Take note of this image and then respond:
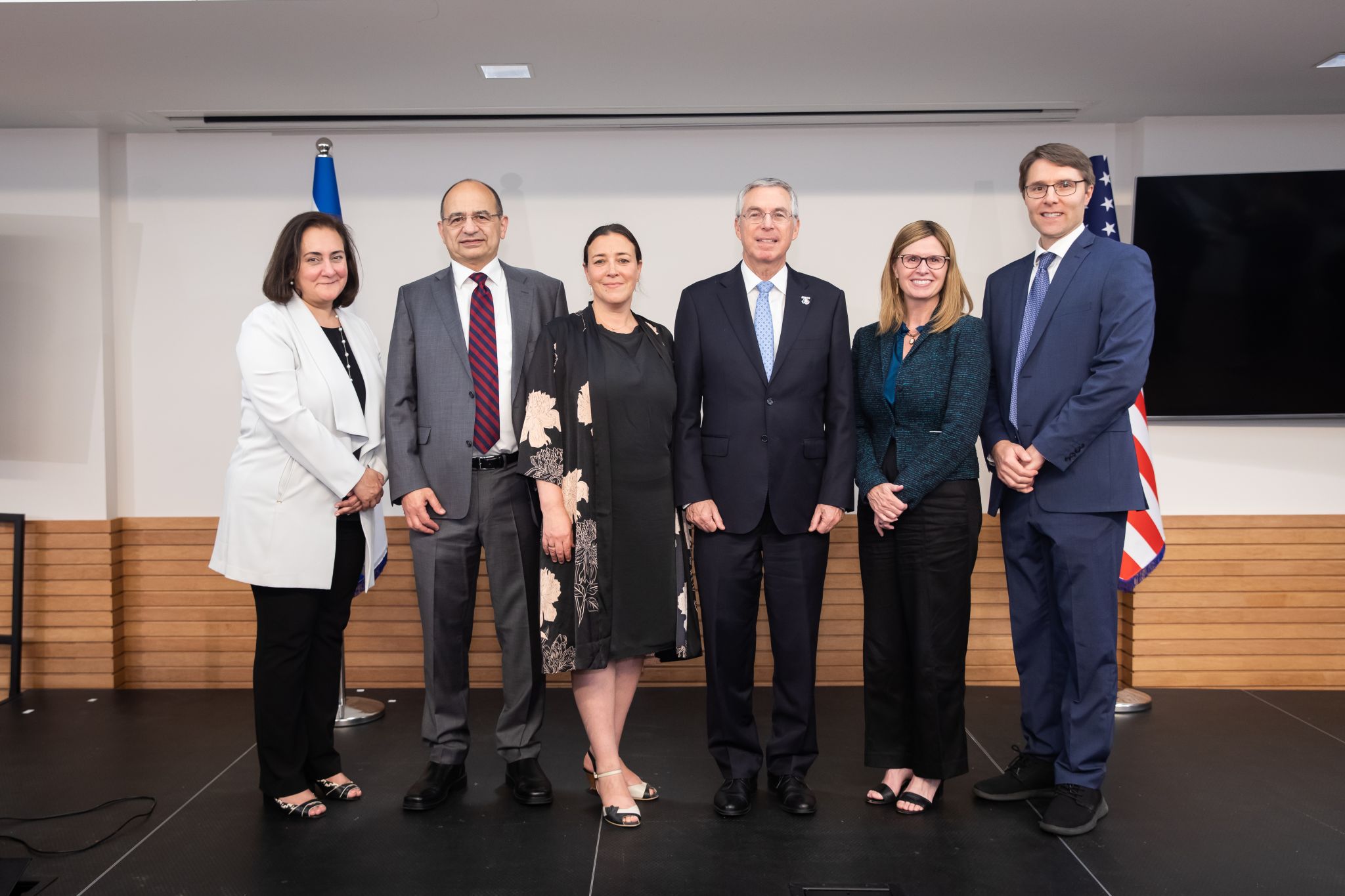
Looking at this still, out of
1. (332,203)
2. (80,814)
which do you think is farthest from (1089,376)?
(80,814)

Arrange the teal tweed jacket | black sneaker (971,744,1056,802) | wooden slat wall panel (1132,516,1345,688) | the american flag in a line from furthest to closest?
wooden slat wall panel (1132,516,1345,688) → the american flag → black sneaker (971,744,1056,802) → the teal tweed jacket

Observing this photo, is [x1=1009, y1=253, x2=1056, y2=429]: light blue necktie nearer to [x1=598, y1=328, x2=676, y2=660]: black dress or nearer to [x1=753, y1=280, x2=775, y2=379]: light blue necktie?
[x1=753, y1=280, x2=775, y2=379]: light blue necktie

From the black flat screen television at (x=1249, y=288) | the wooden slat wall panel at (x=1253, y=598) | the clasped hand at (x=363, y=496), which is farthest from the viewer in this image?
the wooden slat wall panel at (x=1253, y=598)

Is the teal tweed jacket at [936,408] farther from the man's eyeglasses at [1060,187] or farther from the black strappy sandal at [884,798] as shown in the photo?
the black strappy sandal at [884,798]

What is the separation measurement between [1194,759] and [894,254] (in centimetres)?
213

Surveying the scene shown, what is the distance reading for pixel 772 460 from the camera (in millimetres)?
2943

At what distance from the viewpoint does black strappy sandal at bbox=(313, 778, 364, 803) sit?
3.17 m

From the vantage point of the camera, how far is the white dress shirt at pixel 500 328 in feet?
10.1

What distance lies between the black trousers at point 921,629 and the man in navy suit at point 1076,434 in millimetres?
241

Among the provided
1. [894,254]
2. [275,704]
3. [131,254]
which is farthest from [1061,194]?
[131,254]

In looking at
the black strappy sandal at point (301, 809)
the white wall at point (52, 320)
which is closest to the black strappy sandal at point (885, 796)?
the black strappy sandal at point (301, 809)

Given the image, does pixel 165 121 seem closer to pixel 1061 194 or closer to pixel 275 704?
pixel 275 704

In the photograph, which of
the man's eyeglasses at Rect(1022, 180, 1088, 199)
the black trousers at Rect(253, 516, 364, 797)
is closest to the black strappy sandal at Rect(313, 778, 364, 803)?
the black trousers at Rect(253, 516, 364, 797)

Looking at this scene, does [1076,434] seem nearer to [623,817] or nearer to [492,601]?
[623,817]
